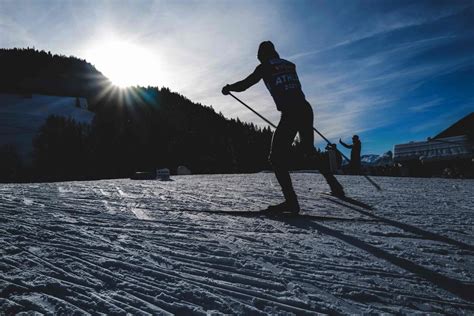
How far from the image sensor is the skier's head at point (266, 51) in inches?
149

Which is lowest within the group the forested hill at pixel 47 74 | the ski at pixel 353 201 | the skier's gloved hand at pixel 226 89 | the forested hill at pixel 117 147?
the ski at pixel 353 201

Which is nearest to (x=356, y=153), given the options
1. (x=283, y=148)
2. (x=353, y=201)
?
(x=353, y=201)

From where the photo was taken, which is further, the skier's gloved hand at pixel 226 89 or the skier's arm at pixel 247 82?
the skier's gloved hand at pixel 226 89

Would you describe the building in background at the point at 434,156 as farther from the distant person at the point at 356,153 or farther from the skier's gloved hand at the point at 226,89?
the skier's gloved hand at the point at 226,89

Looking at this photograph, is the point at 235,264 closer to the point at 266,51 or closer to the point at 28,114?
the point at 266,51

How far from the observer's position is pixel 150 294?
1.37 meters

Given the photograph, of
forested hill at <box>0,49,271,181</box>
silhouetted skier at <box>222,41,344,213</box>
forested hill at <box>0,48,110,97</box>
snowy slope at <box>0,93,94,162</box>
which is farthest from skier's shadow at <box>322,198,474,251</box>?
forested hill at <box>0,48,110,97</box>

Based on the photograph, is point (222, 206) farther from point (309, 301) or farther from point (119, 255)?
point (309, 301)

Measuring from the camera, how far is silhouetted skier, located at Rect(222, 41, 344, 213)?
363 centimetres

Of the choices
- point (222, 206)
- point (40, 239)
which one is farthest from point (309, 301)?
point (222, 206)

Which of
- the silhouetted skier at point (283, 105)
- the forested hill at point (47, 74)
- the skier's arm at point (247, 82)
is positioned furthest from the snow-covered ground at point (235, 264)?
the forested hill at point (47, 74)

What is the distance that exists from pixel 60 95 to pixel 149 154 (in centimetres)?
6580

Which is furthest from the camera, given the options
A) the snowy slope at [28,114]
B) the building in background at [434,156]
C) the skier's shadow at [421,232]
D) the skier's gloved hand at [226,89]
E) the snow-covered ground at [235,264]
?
the snowy slope at [28,114]

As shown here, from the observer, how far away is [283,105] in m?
3.65
